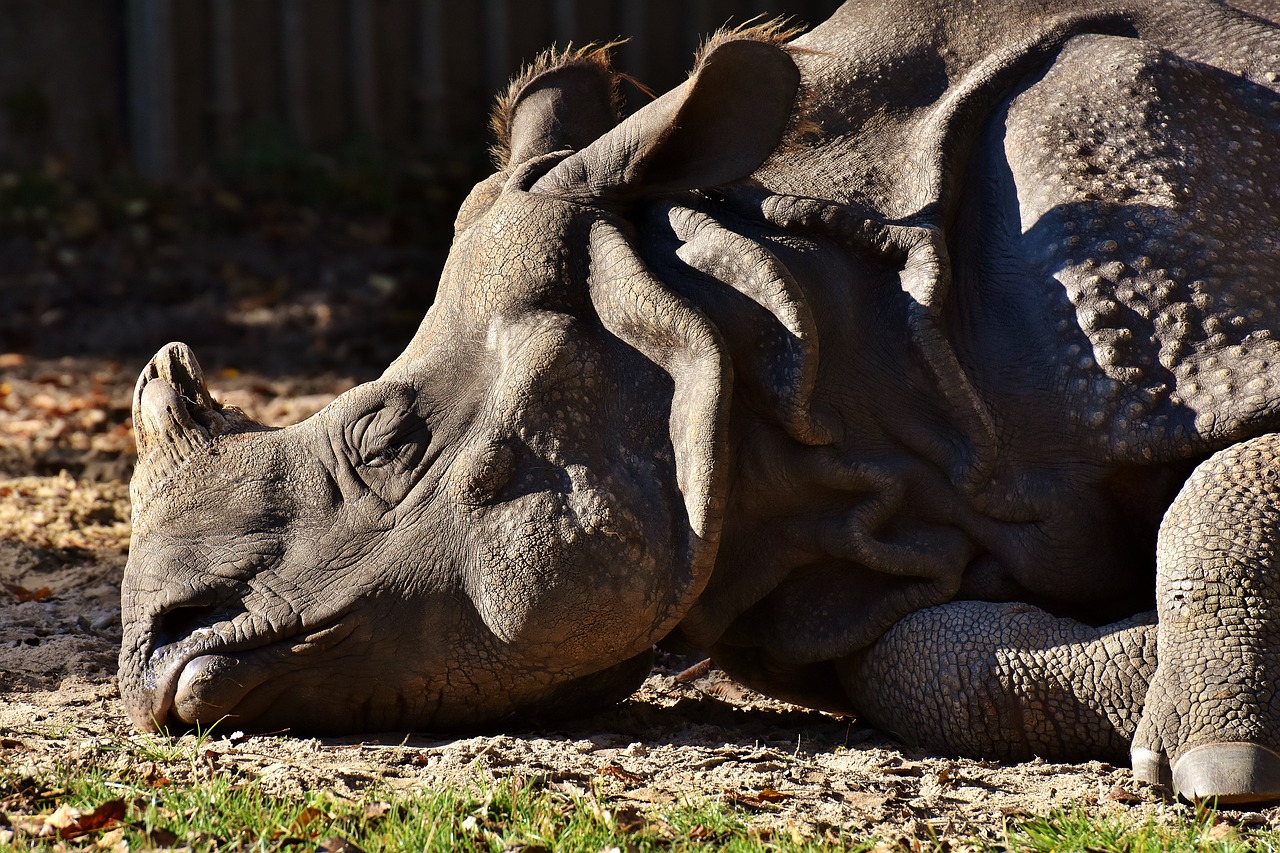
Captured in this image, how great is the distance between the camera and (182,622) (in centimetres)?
364

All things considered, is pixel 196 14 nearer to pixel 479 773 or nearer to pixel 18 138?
pixel 18 138

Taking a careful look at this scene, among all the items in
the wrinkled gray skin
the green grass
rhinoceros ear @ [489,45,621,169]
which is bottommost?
the green grass

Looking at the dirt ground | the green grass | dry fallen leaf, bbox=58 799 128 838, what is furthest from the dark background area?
dry fallen leaf, bbox=58 799 128 838

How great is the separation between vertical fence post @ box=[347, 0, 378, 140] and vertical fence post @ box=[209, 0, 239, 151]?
2.89ft

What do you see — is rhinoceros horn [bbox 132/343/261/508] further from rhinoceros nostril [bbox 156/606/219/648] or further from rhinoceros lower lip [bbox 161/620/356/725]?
rhinoceros lower lip [bbox 161/620/356/725]

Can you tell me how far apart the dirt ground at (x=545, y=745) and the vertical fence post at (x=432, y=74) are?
6.01 meters

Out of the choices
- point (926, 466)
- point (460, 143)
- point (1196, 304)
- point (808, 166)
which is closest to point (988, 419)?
point (926, 466)

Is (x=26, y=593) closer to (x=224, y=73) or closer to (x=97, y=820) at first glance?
(x=97, y=820)

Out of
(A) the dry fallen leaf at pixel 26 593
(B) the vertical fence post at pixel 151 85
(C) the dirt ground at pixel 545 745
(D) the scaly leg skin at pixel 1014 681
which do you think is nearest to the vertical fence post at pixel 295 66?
(B) the vertical fence post at pixel 151 85

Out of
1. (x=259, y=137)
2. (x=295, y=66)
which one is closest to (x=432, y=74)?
(x=295, y=66)

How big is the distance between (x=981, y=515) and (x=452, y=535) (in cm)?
127

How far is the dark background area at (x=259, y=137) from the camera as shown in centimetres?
996

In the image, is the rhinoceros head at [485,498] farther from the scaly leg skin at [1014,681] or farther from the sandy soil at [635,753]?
the scaly leg skin at [1014,681]

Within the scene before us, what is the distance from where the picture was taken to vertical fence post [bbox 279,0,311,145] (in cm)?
1151
